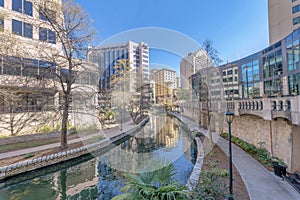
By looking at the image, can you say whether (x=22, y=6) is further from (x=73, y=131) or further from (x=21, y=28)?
(x=73, y=131)

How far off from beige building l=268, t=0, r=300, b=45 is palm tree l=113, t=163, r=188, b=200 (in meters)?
29.2

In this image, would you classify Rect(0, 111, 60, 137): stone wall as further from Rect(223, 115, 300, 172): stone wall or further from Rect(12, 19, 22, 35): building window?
Rect(223, 115, 300, 172): stone wall

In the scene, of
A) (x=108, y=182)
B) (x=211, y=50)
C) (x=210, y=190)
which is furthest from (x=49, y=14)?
(x=210, y=190)

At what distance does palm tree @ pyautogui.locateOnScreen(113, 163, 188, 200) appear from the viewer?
322 centimetres

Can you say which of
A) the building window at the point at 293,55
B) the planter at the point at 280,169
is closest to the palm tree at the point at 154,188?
the planter at the point at 280,169

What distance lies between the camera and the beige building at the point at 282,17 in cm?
2159

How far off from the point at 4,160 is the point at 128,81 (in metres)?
13.9

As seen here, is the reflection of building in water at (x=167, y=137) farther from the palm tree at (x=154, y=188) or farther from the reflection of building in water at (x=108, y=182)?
the palm tree at (x=154, y=188)

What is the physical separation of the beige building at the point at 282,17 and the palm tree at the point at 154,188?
A: 29.2 m

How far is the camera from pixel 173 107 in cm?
4138

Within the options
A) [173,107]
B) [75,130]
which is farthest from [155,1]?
[173,107]

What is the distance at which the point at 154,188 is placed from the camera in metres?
3.50

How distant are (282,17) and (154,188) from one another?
105 feet

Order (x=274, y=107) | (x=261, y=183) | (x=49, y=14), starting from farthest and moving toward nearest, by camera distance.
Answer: (x=49, y=14) → (x=274, y=107) → (x=261, y=183)
